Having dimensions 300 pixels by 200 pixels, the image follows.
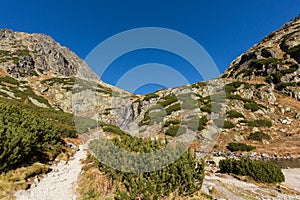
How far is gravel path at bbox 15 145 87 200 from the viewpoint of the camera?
29.1 ft

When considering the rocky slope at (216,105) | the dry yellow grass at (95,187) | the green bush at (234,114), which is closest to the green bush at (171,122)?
the rocky slope at (216,105)

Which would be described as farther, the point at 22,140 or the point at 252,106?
the point at 252,106

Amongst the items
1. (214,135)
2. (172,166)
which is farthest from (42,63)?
(172,166)

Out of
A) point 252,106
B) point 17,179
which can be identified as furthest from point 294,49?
point 17,179

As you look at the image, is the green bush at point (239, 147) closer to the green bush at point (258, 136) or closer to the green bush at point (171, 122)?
the green bush at point (258, 136)

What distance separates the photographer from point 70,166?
45.7 ft

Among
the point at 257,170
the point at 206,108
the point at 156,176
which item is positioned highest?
the point at 206,108

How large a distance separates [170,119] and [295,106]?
70.7ft

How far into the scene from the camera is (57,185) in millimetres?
10359

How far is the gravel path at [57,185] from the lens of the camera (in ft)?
29.1

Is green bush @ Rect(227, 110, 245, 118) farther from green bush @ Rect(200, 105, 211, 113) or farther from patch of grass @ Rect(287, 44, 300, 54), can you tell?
patch of grass @ Rect(287, 44, 300, 54)

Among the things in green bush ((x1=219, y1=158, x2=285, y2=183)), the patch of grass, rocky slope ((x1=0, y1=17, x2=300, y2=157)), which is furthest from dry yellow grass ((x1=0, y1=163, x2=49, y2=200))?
the patch of grass

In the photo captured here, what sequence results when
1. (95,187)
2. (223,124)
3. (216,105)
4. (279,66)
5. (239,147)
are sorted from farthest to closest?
(279,66) < (216,105) < (223,124) < (239,147) < (95,187)

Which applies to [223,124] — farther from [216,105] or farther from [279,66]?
[279,66]
